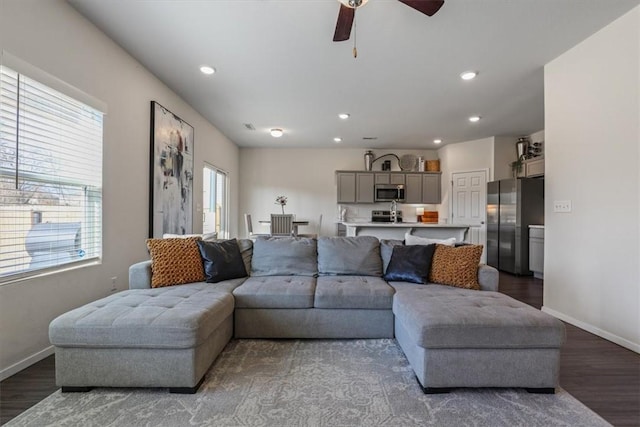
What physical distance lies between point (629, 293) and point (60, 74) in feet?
15.7

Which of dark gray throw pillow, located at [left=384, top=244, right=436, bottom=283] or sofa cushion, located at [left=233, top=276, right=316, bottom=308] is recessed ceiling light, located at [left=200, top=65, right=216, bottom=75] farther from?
dark gray throw pillow, located at [left=384, top=244, right=436, bottom=283]

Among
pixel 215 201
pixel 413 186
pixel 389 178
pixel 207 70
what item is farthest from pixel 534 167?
pixel 215 201

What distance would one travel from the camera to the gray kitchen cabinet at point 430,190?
7.03 m

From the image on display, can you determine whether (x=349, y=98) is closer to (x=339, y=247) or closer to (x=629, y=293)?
(x=339, y=247)

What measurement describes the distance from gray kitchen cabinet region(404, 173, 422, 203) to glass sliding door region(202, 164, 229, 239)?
4145 mm

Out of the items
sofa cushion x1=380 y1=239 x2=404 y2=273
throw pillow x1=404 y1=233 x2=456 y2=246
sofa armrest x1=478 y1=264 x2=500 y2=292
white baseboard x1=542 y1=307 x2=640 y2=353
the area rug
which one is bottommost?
the area rug

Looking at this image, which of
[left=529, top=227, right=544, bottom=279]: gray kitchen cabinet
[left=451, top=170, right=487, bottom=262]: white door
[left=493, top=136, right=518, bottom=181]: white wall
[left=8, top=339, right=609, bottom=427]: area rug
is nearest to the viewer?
[left=8, top=339, right=609, bottom=427]: area rug

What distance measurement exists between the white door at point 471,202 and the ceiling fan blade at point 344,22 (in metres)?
5.18

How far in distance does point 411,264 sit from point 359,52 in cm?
215

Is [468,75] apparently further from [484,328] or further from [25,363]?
[25,363]

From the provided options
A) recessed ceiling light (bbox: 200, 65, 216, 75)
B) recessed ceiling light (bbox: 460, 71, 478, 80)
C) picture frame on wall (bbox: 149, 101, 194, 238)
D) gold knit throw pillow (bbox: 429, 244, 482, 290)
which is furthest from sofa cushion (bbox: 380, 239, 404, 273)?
recessed ceiling light (bbox: 200, 65, 216, 75)

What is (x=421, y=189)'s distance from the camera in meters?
7.02

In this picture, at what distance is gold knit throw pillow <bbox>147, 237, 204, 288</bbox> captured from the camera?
2.53 meters

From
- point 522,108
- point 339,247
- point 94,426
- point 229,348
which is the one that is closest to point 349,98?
point 339,247
